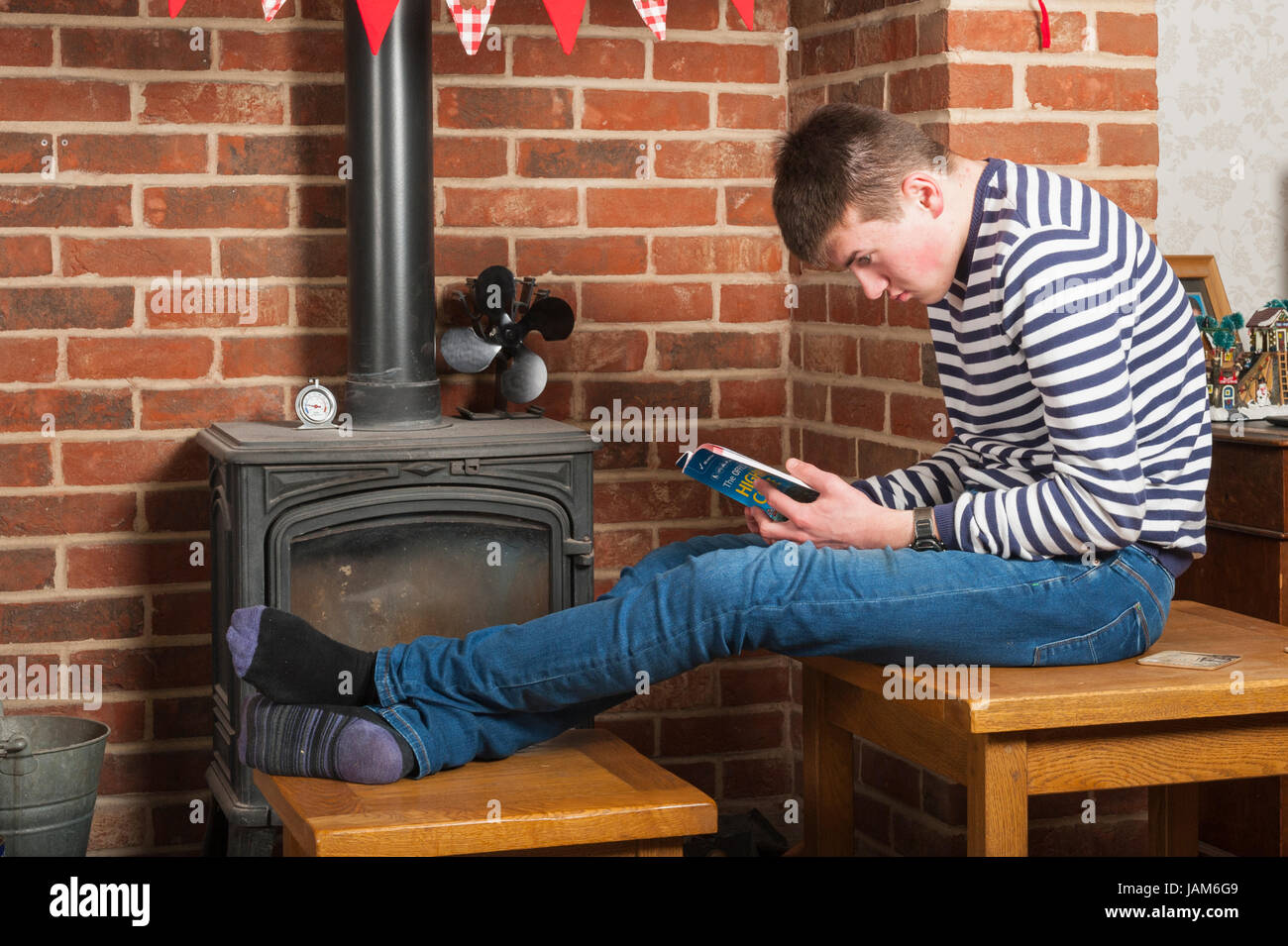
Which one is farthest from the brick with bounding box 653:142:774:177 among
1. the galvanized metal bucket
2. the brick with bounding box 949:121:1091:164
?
the galvanized metal bucket

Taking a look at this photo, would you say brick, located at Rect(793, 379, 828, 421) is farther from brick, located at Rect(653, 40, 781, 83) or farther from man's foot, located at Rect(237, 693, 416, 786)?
man's foot, located at Rect(237, 693, 416, 786)

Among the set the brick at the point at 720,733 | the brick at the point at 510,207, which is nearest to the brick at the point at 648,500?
the brick at the point at 720,733

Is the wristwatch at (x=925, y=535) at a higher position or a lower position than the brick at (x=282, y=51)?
lower

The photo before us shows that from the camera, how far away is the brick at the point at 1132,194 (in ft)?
7.99

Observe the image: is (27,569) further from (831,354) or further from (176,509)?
(831,354)

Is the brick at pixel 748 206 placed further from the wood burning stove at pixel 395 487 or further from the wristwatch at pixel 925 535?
the wristwatch at pixel 925 535

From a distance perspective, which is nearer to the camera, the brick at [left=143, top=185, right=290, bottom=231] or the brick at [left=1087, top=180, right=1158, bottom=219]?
the brick at [left=1087, top=180, right=1158, bottom=219]

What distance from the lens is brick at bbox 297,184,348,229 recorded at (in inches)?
105

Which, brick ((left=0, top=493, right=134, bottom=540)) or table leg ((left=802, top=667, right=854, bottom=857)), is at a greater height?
brick ((left=0, top=493, right=134, bottom=540))

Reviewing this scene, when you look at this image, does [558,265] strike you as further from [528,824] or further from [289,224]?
[528,824]

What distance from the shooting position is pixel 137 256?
2602 millimetres

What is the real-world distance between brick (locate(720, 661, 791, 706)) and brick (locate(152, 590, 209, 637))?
3.26 feet

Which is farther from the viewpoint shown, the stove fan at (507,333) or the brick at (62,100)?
the stove fan at (507,333)

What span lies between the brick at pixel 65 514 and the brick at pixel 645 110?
42.7 inches
